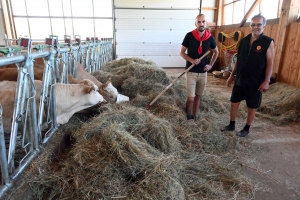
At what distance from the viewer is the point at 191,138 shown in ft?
8.55

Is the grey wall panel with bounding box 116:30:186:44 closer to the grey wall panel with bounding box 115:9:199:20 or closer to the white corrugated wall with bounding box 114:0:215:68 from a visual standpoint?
the white corrugated wall with bounding box 114:0:215:68

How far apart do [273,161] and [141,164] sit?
156 cm

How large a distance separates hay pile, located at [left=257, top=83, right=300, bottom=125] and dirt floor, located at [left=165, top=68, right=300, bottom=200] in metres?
0.21

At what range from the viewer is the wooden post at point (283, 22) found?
4.93 metres

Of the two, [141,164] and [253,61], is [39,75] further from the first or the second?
[253,61]

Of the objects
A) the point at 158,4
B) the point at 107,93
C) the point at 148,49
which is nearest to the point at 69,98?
the point at 107,93

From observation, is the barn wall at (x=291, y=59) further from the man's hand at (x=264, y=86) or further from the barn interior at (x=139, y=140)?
the man's hand at (x=264, y=86)

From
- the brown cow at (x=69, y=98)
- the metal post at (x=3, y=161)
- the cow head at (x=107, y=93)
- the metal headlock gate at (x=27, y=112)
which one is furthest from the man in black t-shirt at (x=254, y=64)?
the metal post at (x=3, y=161)

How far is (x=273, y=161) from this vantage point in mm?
2404

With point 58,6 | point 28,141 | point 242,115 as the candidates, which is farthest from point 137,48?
point 28,141

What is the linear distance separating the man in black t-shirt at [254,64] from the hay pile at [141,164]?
622 mm

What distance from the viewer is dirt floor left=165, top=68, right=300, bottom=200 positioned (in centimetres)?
194

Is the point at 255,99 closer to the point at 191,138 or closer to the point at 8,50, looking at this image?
the point at 191,138

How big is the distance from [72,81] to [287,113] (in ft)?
11.5
